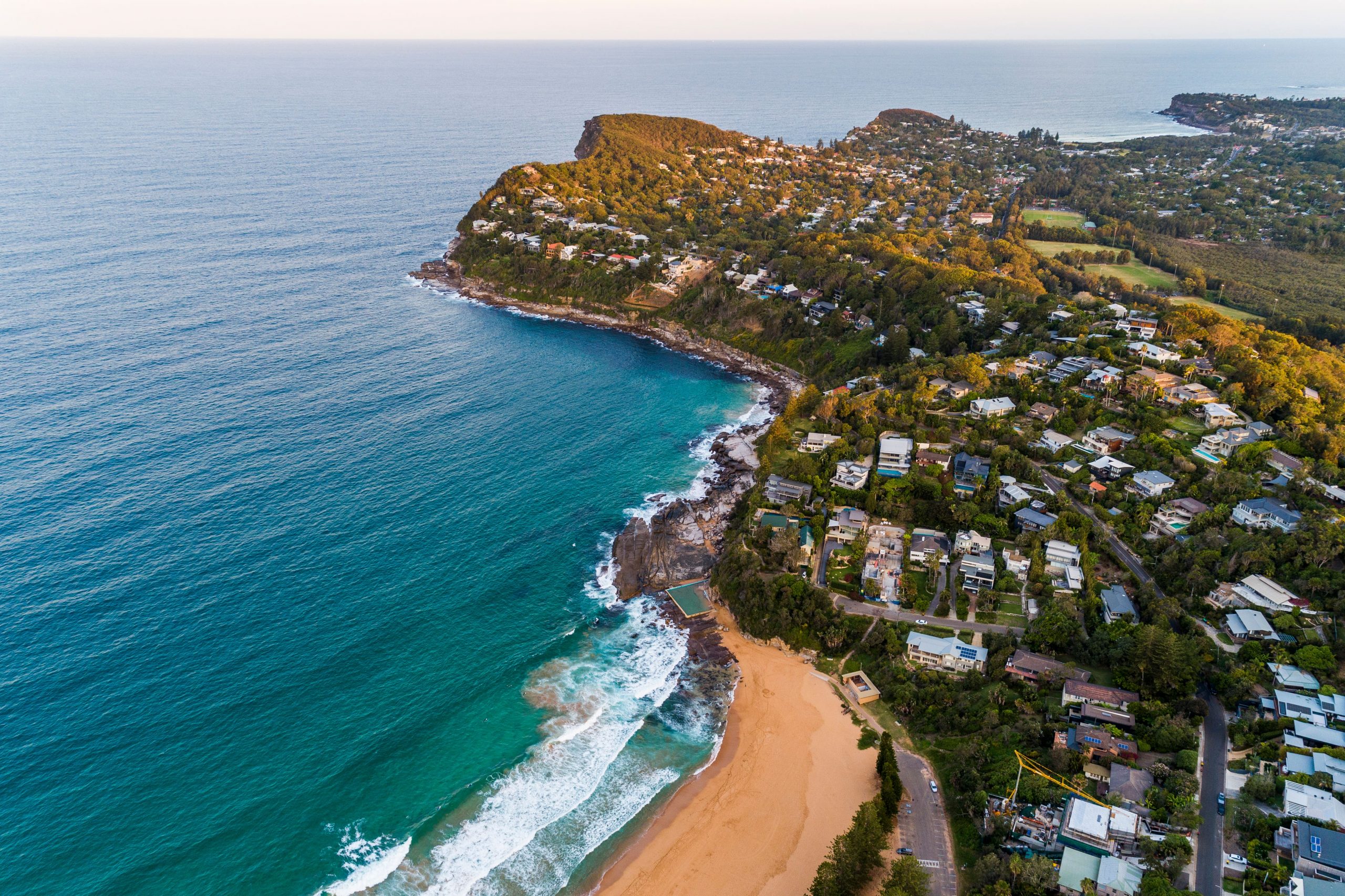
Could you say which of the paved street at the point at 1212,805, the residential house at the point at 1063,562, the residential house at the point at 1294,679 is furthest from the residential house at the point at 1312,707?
the residential house at the point at 1063,562

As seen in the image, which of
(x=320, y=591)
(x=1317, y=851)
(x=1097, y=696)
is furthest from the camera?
(x=320, y=591)

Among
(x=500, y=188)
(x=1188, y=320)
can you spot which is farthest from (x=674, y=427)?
(x=500, y=188)

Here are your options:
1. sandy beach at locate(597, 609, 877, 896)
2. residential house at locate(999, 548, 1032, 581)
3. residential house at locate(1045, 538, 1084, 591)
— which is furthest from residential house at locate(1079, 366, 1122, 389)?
sandy beach at locate(597, 609, 877, 896)

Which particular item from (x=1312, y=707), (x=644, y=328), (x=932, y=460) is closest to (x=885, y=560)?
(x=932, y=460)

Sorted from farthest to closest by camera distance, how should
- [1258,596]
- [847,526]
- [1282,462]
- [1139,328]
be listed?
[1139,328] < [847,526] < [1282,462] < [1258,596]

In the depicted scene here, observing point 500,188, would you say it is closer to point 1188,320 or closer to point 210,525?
point 210,525

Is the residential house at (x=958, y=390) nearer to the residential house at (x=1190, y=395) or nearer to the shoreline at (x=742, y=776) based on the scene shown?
the residential house at (x=1190, y=395)

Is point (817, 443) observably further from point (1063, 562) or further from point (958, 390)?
point (1063, 562)
